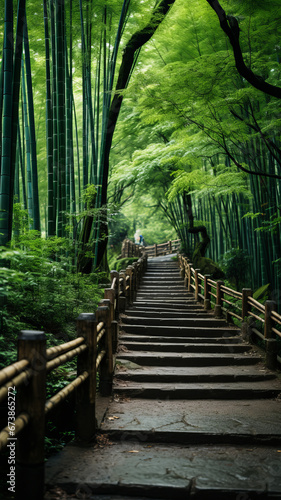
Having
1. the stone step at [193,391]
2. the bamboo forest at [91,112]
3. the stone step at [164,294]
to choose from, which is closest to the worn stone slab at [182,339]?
the bamboo forest at [91,112]

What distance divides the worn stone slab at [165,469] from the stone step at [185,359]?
7.64ft

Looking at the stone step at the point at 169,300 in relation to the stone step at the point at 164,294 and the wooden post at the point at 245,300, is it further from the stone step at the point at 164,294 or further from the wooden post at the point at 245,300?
A: the wooden post at the point at 245,300

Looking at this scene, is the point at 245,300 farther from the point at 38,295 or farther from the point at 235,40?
the point at 235,40

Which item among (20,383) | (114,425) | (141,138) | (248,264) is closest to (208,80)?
(114,425)

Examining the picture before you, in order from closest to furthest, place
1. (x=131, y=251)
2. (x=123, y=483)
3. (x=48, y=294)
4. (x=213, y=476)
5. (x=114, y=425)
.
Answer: (x=123, y=483), (x=213, y=476), (x=114, y=425), (x=48, y=294), (x=131, y=251)

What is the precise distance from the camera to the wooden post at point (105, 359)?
13.0ft

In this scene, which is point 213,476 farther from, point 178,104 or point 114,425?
point 178,104

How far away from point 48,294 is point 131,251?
13.3m

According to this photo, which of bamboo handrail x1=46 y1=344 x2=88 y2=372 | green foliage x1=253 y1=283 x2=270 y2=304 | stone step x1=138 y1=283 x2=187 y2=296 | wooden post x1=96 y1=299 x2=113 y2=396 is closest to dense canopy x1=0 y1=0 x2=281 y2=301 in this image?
green foliage x1=253 y1=283 x2=270 y2=304

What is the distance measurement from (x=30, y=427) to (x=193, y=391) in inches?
109

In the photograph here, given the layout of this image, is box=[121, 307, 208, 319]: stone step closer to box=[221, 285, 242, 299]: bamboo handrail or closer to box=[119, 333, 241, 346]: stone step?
box=[221, 285, 242, 299]: bamboo handrail

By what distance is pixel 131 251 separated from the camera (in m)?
17.6

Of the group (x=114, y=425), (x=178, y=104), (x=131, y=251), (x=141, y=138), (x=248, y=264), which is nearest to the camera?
(x=114, y=425)

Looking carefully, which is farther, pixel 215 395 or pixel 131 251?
pixel 131 251
